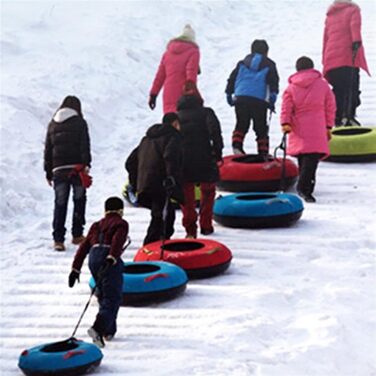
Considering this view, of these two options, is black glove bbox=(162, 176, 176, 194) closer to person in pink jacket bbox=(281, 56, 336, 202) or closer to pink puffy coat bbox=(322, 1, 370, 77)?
person in pink jacket bbox=(281, 56, 336, 202)

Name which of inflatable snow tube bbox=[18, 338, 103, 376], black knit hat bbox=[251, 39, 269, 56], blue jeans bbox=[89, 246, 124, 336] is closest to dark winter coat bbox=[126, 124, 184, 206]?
blue jeans bbox=[89, 246, 124, 336]

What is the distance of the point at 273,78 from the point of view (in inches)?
478

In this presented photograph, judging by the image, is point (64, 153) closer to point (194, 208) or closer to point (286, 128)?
point (194, 208)

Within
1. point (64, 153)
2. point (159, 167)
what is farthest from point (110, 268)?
point (64, 153)

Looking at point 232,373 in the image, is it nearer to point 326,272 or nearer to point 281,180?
point 326,272

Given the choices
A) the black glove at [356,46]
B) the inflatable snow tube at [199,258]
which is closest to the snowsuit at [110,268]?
the inflatable snow tube at [199,258]

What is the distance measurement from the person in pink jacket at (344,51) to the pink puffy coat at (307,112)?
243 cm

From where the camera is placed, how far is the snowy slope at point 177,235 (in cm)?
720

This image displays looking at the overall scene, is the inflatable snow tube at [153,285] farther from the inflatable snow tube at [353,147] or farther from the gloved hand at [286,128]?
the inflatable snow tube at [353,147]

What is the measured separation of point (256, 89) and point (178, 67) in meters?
1.09

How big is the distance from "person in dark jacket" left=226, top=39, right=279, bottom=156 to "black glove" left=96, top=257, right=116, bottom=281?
4778mm

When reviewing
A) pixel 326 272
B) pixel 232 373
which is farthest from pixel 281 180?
pixel 232 373

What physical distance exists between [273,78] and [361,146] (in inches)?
55.0

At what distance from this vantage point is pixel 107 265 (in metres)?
7.48
